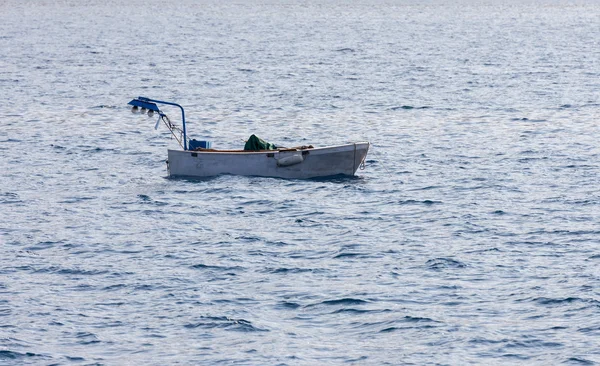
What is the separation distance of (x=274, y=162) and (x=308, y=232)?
25.4 feet

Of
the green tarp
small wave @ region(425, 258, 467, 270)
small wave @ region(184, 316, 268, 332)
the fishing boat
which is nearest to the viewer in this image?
small wave @ region(184, 316, 268, 332)

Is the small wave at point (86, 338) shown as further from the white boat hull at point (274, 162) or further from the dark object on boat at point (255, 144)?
the dark object on boat at point (255, 144)

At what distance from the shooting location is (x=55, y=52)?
378 ft

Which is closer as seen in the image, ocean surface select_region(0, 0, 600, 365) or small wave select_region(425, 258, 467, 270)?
ocean surface select_region(0, 0, 600, 365)

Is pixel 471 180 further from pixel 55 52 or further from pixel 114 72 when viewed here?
pixel 55 52

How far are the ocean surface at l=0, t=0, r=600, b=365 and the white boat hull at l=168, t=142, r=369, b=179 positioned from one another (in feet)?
1.62

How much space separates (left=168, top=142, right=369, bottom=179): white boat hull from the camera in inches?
1753

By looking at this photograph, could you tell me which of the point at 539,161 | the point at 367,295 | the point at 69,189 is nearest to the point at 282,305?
the point at 367,295

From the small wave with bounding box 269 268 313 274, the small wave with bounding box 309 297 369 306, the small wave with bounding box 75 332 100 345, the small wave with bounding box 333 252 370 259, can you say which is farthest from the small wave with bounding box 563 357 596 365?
→ the small wave with bounding box 75 332 100 345

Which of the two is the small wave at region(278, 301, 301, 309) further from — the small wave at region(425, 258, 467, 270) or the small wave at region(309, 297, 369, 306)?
the small wave at region(425, 258, 467, 270)

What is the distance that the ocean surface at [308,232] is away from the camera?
2766cm

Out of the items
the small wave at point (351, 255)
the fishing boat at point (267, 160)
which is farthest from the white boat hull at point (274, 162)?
the small wave at point (351, 255)

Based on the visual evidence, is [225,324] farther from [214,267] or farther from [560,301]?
[560,301]

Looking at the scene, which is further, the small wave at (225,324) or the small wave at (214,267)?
the small wave at (214,267)
